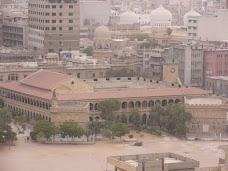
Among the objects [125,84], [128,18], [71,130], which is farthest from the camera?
[128,18]

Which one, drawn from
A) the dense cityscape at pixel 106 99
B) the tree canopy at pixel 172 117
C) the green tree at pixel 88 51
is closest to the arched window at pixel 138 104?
the dense cityscape at pixel 106 99

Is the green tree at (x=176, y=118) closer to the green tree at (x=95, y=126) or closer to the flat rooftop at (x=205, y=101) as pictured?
the flat rooftop at (x=205, y=101)

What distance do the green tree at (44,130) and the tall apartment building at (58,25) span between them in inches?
1893

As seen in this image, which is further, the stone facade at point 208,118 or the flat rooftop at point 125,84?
the flat rooftop at point 125,84

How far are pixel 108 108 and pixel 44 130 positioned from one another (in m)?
10.4

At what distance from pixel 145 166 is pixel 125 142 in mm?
36921

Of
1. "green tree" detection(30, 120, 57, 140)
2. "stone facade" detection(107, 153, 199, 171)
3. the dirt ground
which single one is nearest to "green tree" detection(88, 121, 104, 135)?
the dirt ground

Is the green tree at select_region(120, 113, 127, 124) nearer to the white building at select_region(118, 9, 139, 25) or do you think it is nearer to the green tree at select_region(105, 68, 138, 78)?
the green tree at select_region(105, 68, 138, 78)

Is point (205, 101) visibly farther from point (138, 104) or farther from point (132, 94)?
point (132, 94)

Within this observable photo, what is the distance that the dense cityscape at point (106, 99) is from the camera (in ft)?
278

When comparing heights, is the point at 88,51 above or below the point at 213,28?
below

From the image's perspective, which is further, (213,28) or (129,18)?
(129,18)

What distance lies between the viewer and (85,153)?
86.6 m

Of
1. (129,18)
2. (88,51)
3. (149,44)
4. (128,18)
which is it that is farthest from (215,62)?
(129,18)
